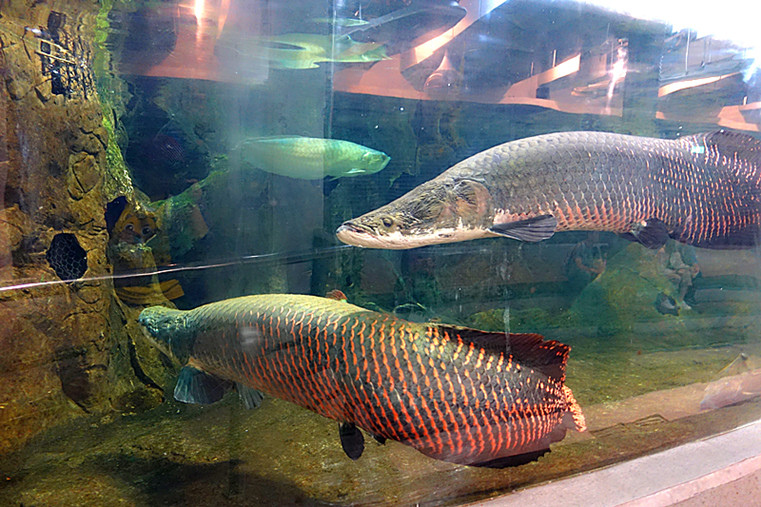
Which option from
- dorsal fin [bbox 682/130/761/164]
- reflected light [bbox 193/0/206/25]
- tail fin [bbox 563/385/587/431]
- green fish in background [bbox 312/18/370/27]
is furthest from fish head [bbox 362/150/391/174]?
tail fin [bbox 563/385/587/431]

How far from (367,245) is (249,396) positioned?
1005 mm

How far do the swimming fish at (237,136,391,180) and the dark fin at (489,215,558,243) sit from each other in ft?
6.04

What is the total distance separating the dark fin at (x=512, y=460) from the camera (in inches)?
60.0

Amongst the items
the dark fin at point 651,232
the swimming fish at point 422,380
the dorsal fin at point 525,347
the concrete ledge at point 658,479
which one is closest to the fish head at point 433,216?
the swimming fish at point 422,380

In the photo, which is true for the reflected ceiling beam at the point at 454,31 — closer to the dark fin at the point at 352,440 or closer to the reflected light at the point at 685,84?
the reflected light at the point at 685,84

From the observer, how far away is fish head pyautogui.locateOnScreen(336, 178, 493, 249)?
1.87 m

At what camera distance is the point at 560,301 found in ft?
10.5

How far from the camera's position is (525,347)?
1.45 m

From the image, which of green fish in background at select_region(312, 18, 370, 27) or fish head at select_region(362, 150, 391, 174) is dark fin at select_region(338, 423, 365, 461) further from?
green fish in background at select_region(312, 18, 370, 27)

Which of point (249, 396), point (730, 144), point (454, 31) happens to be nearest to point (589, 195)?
point (730, 144)

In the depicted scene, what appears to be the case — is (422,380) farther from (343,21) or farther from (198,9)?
(198,9)

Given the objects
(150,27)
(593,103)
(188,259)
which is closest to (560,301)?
(593,103)

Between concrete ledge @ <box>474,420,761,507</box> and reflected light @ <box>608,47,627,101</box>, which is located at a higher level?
reflected light @ <box>608,47,627,101</box>

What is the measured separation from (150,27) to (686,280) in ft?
16.8
